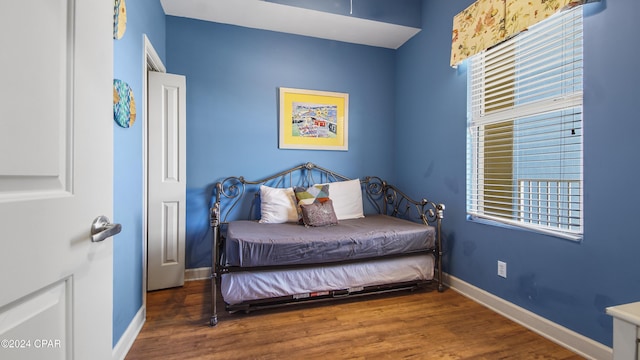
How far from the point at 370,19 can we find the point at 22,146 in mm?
2916

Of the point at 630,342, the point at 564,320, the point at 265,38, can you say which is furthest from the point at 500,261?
the point at 265,38

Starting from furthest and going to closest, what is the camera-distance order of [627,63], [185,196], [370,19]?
[370,19]
[185,196]
[627,63]

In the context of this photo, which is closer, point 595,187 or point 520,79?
point 595,187

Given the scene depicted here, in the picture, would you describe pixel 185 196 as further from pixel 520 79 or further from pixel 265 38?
pixel 520 79

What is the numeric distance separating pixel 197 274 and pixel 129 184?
138 cm

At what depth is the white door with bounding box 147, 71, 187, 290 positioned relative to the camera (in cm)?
242

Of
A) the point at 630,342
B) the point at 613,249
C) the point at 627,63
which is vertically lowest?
the point at 630,342

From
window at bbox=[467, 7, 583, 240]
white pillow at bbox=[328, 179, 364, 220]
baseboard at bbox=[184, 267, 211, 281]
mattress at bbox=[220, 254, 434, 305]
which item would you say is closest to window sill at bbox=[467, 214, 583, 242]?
window at bbox=[467, 7, 583, 240]

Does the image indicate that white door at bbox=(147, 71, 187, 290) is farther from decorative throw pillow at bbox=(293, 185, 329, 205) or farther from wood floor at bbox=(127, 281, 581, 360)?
decorative throw pillow at bbox=(293, 185, 329, 205)

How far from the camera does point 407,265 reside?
2.37 metres

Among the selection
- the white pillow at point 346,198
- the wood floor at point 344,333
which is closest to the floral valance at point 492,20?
the white pillow at point 346,198

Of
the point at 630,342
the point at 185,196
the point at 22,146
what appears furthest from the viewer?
the point at 185,196

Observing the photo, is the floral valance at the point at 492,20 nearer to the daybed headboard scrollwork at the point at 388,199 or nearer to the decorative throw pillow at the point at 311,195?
the daybed headboard scrollwork at the point at 388,199

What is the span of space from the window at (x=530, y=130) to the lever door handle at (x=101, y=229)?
2262 mm
